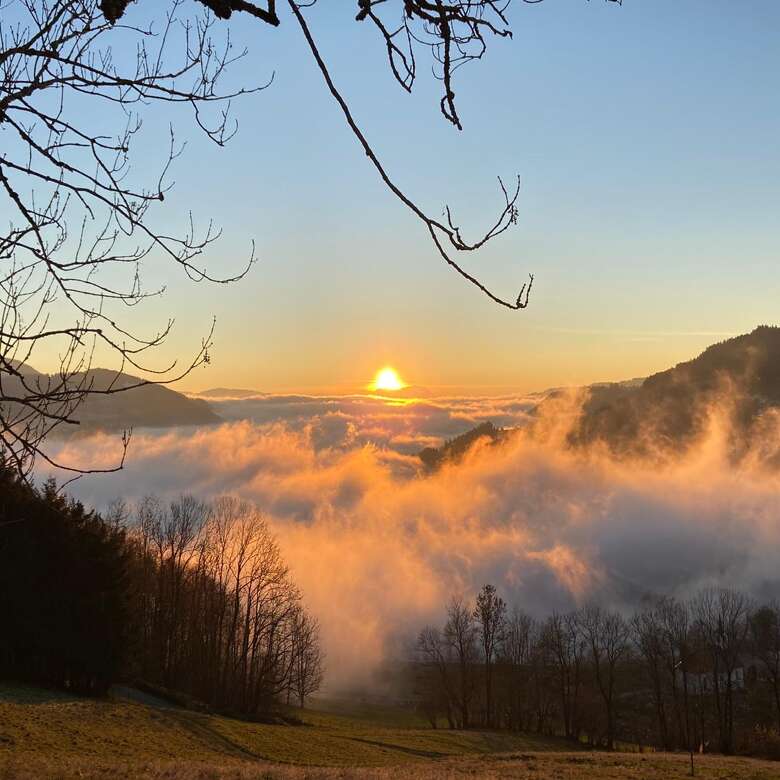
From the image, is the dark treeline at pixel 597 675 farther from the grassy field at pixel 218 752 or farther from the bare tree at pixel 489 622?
the grassy field at pixel 218 752

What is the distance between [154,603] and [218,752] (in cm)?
2786

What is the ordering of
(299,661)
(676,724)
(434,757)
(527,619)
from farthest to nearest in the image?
(527,619)
(676,724)
(299,661)
(434,757)

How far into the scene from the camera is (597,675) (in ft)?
228

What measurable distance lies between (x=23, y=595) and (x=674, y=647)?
7459 cm

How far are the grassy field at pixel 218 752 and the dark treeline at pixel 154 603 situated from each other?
102 inches

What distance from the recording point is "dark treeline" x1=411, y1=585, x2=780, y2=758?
69125 millimetres

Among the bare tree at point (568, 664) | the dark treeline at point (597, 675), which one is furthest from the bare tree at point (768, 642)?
the bare tree at point (568, 664)

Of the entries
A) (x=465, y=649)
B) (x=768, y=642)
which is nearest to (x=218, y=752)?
(x=465, y=649)

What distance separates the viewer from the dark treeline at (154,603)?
3459 cm

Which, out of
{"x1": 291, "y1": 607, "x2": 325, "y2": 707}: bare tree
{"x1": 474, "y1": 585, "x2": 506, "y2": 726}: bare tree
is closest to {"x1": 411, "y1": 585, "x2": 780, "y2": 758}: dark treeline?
{"x1": 474, "y1": 585, "x2": 506, "y2": 726}: bare tree

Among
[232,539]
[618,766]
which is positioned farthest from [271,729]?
[232,539]

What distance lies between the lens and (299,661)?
2692 inches

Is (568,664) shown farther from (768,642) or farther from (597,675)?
(768,642)

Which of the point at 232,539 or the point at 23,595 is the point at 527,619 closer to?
the point at 232,539
